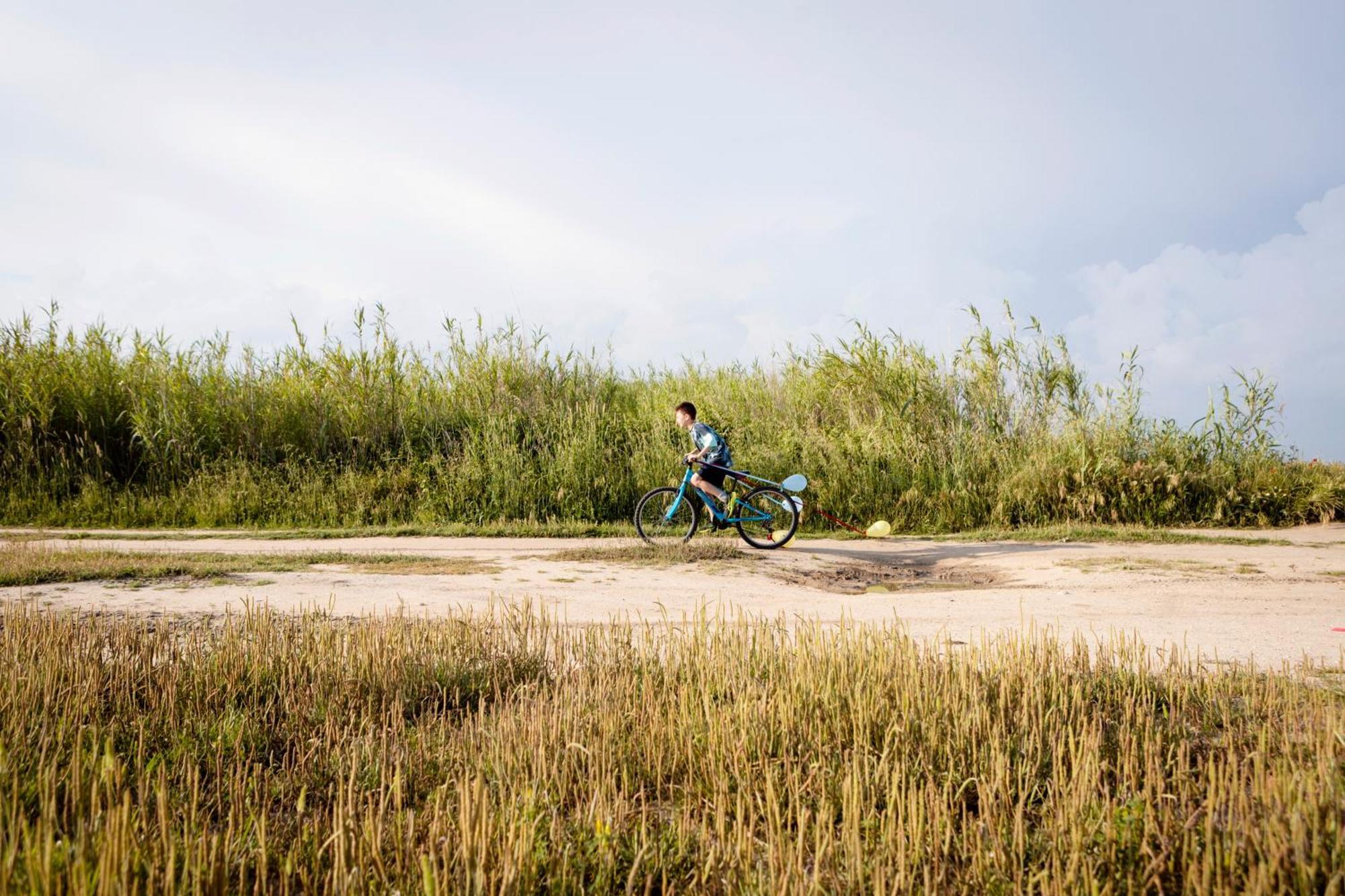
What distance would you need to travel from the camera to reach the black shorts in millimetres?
12383

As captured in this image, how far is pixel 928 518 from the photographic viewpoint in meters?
15.0

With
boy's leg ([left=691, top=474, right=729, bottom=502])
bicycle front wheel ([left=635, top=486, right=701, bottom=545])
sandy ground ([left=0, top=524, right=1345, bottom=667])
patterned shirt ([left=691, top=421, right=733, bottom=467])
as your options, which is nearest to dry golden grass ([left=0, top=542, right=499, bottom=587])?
sandy ground ([left=0, top=524, right=1345, bottom=667])

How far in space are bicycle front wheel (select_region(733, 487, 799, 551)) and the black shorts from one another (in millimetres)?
473

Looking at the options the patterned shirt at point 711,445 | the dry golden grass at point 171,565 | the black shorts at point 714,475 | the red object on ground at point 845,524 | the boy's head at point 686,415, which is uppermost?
the boy's head at point 686,415

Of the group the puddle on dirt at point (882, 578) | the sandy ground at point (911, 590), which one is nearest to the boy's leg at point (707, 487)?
the sandy ground at point (911, 590)

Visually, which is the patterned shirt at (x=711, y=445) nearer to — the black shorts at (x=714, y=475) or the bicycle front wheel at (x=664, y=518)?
the black shorts at (x=714, y=475)

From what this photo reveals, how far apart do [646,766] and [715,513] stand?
8.77 metres

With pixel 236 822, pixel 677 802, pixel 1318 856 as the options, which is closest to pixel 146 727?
pixel 236 822

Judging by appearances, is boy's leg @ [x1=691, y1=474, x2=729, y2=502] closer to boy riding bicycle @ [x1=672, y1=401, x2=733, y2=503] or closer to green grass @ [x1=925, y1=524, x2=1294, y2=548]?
boy riding bicycle @ [x1=672, y1=401, x2=733, y2=503]

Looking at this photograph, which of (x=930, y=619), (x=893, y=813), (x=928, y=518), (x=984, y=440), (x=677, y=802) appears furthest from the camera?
(x=984, y=440)

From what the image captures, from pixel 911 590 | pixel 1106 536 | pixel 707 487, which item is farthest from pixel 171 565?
pixel 1106 536

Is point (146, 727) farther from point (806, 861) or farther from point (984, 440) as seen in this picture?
point (984, 440)

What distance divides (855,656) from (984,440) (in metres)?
12.6

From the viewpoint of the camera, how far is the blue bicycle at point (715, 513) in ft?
40.1
